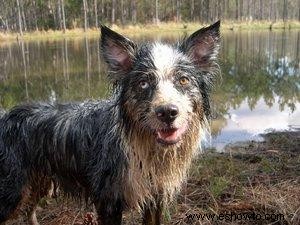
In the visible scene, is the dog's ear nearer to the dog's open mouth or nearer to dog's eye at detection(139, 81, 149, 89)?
dog's eye at detection(139, 81, 149, 89)

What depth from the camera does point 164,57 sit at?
4.08 m

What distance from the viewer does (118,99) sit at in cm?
413

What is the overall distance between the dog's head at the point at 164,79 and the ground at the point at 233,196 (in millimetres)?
1533

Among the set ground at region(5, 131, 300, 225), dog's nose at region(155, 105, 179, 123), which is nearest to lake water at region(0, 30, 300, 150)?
ground at region(5, 131, 300, 225)

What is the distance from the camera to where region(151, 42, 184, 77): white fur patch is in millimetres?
4000

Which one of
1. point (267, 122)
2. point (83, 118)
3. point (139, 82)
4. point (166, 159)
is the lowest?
point (267, 122)

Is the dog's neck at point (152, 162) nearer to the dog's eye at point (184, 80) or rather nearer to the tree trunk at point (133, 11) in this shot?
the dog's eye at point (184, 80)

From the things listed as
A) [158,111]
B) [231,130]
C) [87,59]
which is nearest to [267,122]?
[231,130]

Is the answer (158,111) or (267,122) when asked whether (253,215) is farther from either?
(267,122)

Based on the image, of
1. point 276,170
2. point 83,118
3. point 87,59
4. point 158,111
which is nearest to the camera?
point 158,111

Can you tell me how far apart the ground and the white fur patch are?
1894 millimetres

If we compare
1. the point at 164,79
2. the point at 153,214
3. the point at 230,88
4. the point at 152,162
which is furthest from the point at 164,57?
the point at 230,88

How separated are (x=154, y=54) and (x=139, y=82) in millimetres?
323

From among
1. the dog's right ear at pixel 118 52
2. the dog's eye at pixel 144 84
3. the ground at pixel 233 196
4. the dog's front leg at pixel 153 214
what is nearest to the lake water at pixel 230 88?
the ground at pixel 233 196
